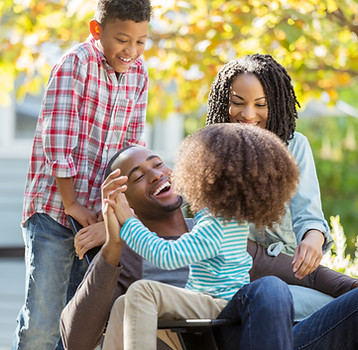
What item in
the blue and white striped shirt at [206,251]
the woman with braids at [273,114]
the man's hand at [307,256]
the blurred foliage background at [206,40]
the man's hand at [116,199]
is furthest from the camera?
the blurred foliage background at [206,40]

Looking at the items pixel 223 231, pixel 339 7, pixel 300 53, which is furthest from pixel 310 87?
pixel 223 231

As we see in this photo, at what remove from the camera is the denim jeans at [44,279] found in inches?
126

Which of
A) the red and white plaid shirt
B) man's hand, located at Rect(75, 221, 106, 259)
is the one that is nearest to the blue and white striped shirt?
man's hand, located at Rect(75, 221, 106, 259)

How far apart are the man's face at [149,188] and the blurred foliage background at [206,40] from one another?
2.27 metres

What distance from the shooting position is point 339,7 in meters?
5.00

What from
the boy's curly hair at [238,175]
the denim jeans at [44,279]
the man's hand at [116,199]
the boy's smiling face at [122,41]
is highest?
the boy's smiling face at [122,41]

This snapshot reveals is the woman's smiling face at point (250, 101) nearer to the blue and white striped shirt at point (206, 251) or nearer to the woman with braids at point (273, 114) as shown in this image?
the woman with braids at point (273, 114)

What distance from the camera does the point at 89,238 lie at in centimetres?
287

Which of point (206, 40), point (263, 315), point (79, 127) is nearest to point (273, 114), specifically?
point (79, 127)

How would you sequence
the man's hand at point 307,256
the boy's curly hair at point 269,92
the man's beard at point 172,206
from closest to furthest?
the man's hand at point 307,256, the man's beard at point 172,206, the boy's curly hair at point 269,92

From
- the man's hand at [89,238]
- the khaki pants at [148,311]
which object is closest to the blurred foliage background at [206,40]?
the man's hand at [89,238]

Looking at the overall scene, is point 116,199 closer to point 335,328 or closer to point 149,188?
point 149,188

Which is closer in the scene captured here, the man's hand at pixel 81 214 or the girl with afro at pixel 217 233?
the girl with afro at pixel 217 233

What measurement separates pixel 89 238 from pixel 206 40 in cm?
313
